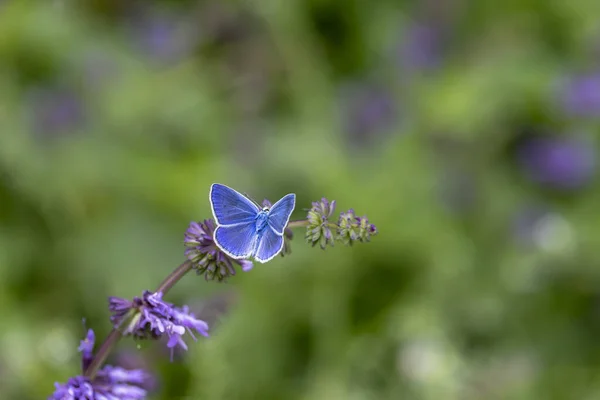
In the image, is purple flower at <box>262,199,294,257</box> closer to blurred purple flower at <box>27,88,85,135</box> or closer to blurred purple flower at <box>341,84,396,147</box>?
blurred purple flower at <box>27,88,85,135</box>

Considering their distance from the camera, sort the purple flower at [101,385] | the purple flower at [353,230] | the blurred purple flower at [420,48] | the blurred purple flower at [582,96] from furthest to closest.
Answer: the blurred purple flower at [420,48]
the blurred purple flower at [582,96]
the purple flower at [101,385]
the purple flower at [353,230]

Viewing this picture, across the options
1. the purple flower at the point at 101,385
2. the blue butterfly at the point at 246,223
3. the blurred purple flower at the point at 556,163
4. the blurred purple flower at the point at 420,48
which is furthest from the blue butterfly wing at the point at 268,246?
the blurred purple flower at the point at 420,48

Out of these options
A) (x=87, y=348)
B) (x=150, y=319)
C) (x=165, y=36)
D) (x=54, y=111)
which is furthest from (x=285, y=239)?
(x=165, y=36)

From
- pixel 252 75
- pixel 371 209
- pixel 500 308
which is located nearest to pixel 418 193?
pixel 371 209

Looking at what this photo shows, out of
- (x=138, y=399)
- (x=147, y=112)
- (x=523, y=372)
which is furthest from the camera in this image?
(x=147, y=112)

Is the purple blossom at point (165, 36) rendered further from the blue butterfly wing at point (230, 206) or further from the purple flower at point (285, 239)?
the blue butterfly wing at point (230, 206)

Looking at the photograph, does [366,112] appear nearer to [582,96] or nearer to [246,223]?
[582,96]

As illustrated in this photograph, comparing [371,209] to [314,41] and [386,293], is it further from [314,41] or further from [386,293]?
[314,41]
